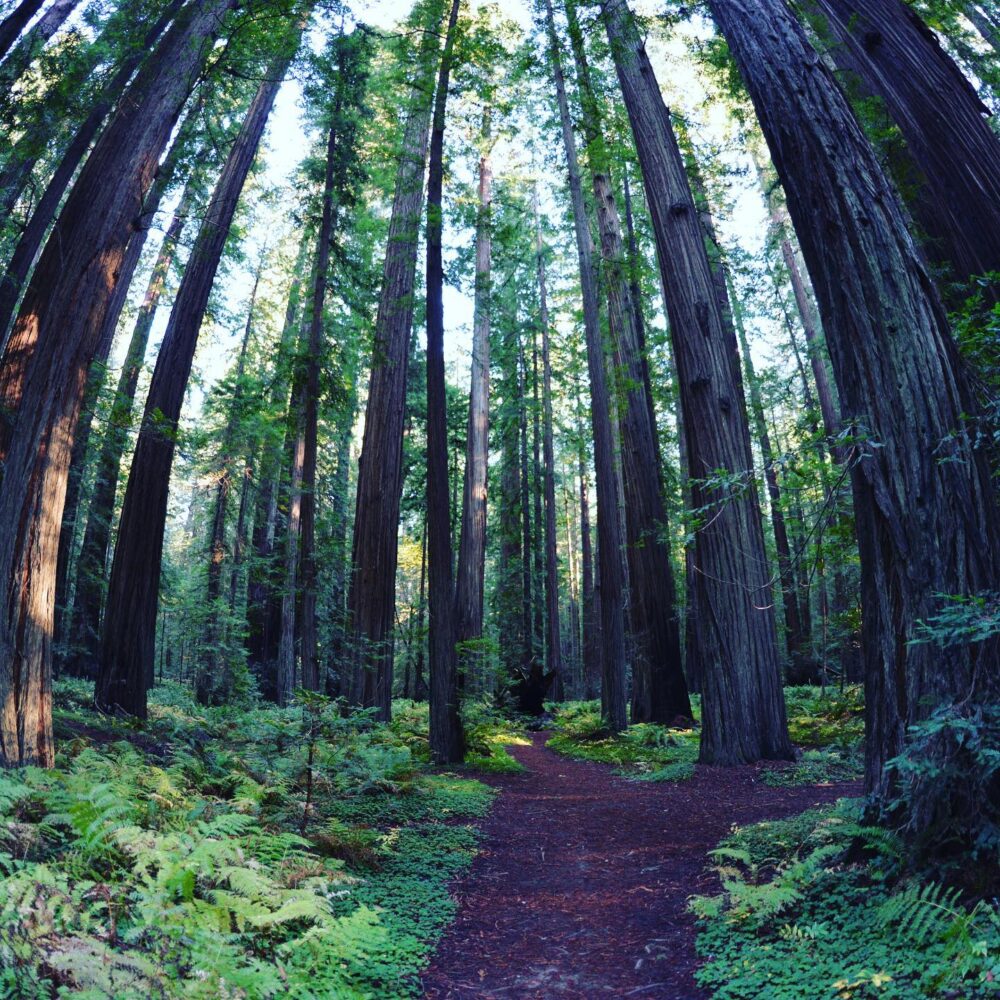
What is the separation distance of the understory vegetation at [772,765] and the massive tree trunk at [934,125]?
16.1ft

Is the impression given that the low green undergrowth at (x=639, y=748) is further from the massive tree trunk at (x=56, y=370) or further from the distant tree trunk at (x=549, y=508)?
the distant tree trunk at (x=549, y=508)

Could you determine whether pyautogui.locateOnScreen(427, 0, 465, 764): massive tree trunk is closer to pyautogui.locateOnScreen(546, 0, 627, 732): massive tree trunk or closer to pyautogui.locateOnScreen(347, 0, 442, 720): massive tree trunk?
pyautogui.locateOnScreen(347, 0, 442, 720): massive tree trunk

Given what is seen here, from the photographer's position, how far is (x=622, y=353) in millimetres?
12227

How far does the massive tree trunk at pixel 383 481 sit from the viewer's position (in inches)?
395

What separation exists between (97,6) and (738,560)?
1091 cm

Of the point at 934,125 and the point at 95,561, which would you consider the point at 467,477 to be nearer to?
the point at 95,561

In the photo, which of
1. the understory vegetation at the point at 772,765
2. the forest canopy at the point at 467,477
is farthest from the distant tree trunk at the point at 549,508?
the understory vegetation at the point at 772,765

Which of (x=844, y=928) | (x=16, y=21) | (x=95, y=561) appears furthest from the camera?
(x=95, y=561)

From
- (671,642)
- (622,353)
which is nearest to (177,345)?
(622,353)

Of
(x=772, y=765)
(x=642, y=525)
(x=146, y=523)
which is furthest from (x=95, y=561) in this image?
(x=772, y=765)

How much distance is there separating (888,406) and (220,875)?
12.6 feet

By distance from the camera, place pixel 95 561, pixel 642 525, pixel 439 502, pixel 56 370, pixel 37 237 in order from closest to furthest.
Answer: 1. pixel 56 370
2. pixel 439 502
3. pixel 37 237
4. pixel 642 525
5. pixel 95 561

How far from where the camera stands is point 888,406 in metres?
3.32

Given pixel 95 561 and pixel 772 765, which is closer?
pixel 772 765
